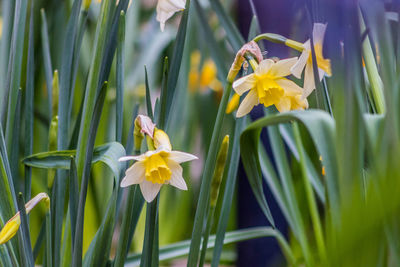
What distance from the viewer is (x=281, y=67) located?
506 mm

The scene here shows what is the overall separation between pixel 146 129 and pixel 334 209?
0.65 ft

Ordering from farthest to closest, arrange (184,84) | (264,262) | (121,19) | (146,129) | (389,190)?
(184,84), (264,262), (121,19), (146,129), (389,190)

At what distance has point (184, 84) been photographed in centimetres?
125

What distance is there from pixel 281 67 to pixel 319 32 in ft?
0.20

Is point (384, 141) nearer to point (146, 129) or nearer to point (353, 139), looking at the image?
point (353, 139)

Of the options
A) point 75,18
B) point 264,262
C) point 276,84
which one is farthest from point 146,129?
point 264,262

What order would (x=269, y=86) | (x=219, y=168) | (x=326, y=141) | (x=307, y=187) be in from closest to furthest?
(x=326, y=141)
(x=269, y=86)
(x=219, y=168)
(x=307, y=187)

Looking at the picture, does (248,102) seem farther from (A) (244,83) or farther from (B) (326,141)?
(B) (326,141)

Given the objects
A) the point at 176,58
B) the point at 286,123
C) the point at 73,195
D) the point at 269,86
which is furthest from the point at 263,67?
the point at 286,123

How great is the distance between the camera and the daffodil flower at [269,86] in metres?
0.49

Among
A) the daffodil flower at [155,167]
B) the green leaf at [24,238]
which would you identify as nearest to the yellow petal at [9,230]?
the green leaf at [24,238]

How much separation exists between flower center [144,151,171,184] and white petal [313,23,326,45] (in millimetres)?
194

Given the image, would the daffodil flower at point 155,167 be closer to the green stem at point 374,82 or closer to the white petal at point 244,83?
the white petal at point 244,83

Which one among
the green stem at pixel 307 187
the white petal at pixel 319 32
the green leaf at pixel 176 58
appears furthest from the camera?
the green stem at pixel 307 187
